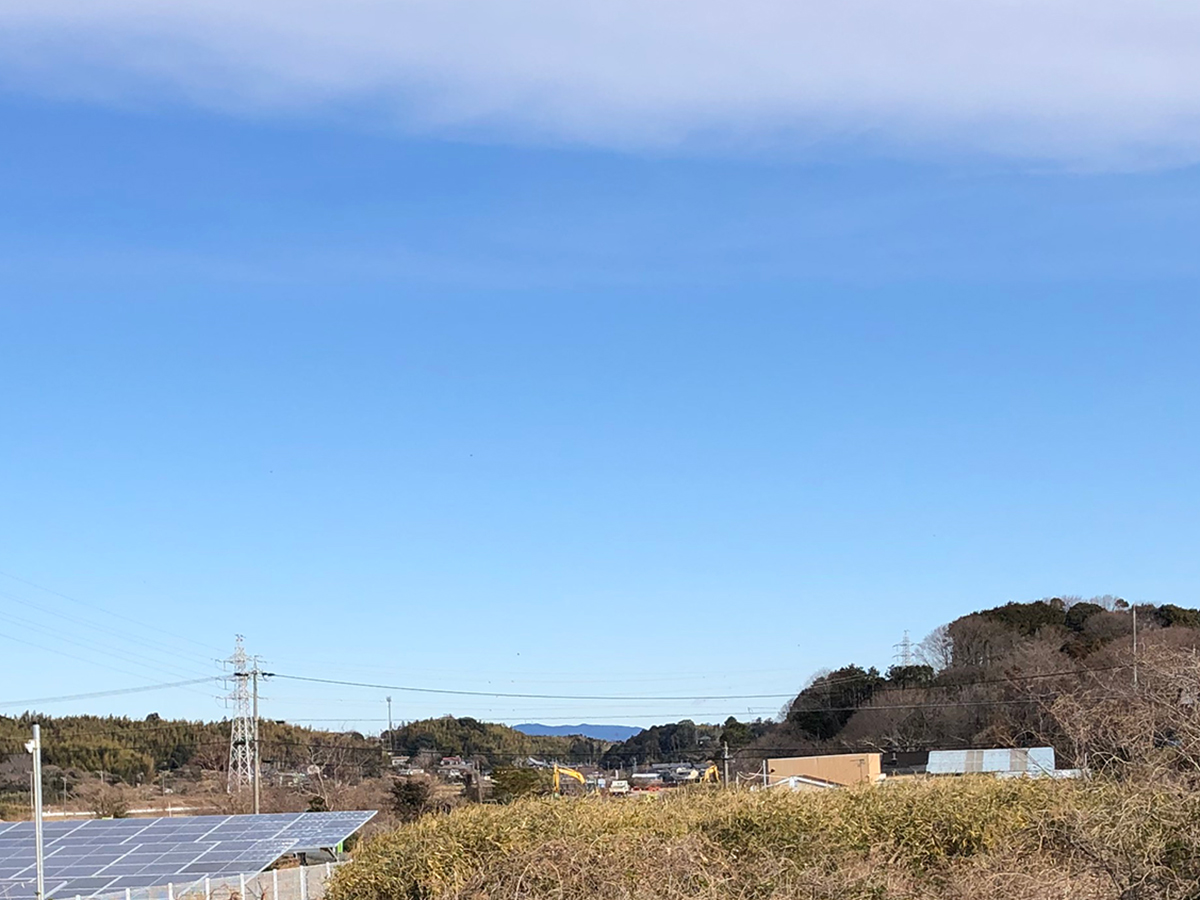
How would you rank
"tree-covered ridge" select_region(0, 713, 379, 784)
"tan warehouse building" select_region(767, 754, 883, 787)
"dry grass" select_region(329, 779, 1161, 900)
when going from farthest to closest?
"tree-covered ridge" select_region(0, 713, 379, 784), "tan warehouse building" select_region(767, 754, 883, 787), "dry grass" select_region(329, 779, 1161, 900)

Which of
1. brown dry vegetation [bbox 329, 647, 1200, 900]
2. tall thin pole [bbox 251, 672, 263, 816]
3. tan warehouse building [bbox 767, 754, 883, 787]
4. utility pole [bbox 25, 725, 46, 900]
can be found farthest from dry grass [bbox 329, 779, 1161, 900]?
tall thin pole [bbox 251, 672, 263, 816]

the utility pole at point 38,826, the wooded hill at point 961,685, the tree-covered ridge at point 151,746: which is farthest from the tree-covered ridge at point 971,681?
the utility pole at point 38,826

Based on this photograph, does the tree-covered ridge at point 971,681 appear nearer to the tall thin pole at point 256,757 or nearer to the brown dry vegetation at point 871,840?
the tall thin pole at point 256,757

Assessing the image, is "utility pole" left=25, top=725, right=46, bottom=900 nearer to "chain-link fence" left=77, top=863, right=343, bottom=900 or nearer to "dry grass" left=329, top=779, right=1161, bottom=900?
"chain-link fence" left=77, top=863, right=343, bottom=900

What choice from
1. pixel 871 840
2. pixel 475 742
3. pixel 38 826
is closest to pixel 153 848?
pixel 38 826

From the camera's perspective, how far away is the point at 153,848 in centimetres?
2469

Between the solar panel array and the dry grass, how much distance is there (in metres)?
11.5

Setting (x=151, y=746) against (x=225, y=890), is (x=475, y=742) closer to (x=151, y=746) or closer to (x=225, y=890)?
(x=151, y=746)

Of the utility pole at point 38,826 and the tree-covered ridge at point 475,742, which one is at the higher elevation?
the utility pole at point 38,826

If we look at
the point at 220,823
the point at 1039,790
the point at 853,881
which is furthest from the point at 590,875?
the point at 220,823

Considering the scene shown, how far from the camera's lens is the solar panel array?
22.4m

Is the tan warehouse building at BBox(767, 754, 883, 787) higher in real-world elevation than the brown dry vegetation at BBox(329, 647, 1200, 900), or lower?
lower

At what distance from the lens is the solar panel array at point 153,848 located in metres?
22.4

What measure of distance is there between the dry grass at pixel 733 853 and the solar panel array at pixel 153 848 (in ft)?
37.7
